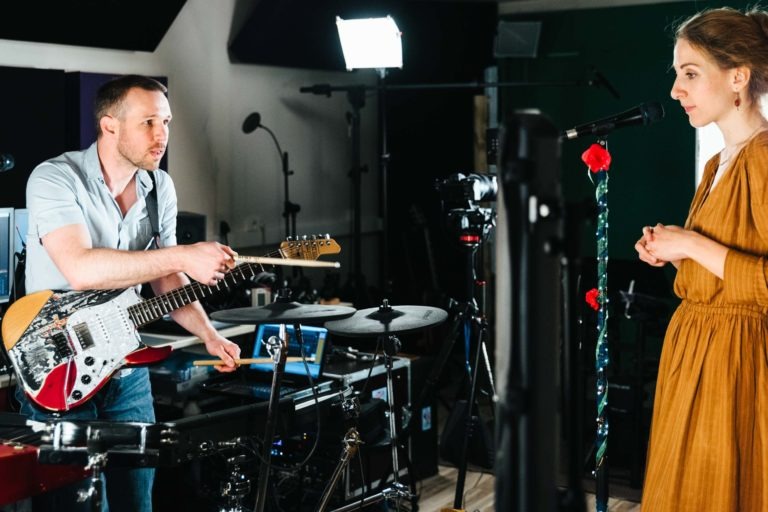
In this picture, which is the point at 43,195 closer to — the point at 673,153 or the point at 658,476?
the point at 658,476

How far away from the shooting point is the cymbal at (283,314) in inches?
101

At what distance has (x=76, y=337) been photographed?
2695 millimetres

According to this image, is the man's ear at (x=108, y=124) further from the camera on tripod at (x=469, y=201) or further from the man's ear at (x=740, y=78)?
the man's ear at (x=740, y=78)

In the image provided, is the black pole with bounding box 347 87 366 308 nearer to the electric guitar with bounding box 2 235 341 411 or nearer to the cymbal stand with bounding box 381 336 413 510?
the cymbal stand with bounding box 381 336 413 510

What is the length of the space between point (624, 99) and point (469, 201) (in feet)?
11.0

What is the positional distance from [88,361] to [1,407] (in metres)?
1.14

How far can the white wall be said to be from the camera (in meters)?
4.86

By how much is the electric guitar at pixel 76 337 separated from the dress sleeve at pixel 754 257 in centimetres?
110

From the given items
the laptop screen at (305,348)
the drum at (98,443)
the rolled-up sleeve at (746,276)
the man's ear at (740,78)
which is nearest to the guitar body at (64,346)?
the drum at (98,443)

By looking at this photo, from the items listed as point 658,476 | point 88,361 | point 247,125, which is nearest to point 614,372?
point 247,125

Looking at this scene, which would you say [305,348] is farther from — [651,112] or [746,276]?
[746,276]

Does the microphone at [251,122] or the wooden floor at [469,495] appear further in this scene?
the microphone at [251,122]

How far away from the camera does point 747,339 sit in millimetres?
2207

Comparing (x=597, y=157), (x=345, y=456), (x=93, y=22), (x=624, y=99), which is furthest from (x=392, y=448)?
(x=624, y=99)
